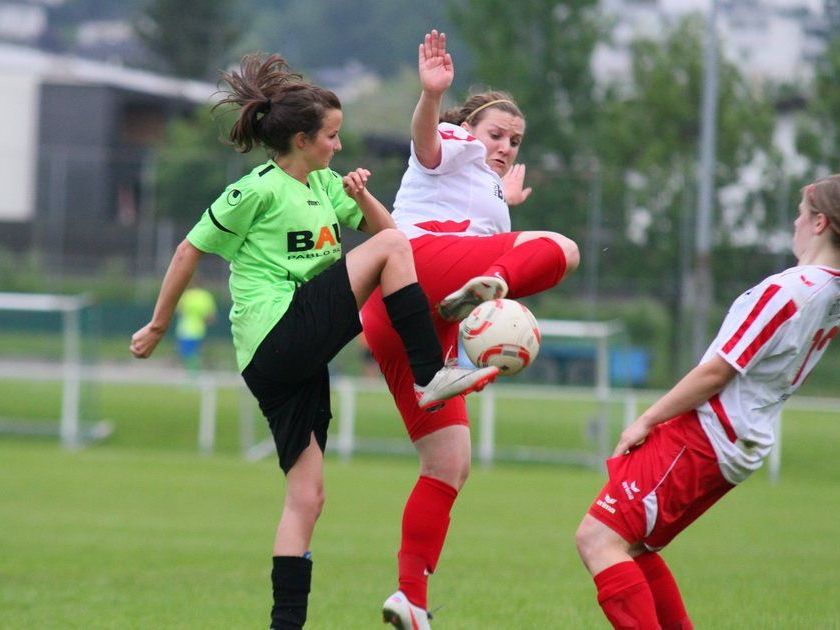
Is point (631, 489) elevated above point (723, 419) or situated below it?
below

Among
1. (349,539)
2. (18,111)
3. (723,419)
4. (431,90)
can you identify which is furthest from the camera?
(18,111)

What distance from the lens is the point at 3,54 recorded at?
50.3 meters

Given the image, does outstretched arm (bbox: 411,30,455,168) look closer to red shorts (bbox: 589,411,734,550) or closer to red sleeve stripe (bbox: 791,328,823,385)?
red shorts (bbox: 589,411,734,550)

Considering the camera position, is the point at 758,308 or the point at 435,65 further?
the point at 435,65

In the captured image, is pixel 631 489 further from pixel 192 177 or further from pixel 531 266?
pixel 192 177

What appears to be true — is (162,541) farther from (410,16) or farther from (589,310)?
(410,16)

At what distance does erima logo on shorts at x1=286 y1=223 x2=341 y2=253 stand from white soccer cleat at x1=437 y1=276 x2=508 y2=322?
20.5 inches

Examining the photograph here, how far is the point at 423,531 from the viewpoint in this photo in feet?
18.6

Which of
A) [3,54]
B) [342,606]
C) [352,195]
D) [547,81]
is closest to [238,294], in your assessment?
[352,195]

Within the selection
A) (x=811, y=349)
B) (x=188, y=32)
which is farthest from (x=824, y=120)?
(x=188, y=32)

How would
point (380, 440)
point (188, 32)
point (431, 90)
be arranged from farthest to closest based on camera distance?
1. point (188, 32)
2. point (380, 440)
3. point (431, 90)

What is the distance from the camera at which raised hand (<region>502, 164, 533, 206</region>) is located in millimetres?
6133

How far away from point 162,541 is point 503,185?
5570 millimetres

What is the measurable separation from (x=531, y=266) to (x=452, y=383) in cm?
55
